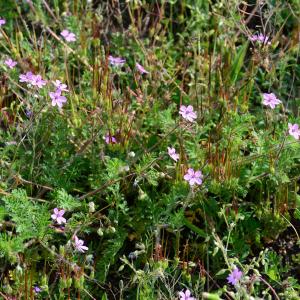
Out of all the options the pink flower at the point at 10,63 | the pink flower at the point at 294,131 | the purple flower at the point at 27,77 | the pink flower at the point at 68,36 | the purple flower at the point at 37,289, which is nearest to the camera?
the purple flower at the point at 37,289

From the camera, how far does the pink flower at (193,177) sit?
7.18 feet

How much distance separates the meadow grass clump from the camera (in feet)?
7.00

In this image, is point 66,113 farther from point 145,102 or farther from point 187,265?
point 187,265

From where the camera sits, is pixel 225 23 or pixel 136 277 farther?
pixel 225 23

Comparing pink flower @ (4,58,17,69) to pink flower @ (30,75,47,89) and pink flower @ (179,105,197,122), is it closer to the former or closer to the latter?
pink flower @ (30,75,47,89)

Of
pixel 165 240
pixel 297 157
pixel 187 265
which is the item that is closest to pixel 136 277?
pixel 187 265

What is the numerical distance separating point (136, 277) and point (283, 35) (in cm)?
139

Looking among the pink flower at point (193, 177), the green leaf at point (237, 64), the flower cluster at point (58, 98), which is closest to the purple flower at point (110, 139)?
the flower cluster at point (58, 98)

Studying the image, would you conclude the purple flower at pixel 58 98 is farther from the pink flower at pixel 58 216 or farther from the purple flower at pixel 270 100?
the purple flower at pixel 270 100

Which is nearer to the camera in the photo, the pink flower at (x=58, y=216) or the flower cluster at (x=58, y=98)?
the pink flower at (x=58, y=216)

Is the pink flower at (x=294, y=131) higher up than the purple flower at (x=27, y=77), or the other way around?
the pink flower at (x=294, y=131)

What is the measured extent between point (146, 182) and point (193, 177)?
0.23 metres

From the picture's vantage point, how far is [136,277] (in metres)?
1.99

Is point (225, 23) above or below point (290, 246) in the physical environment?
above
